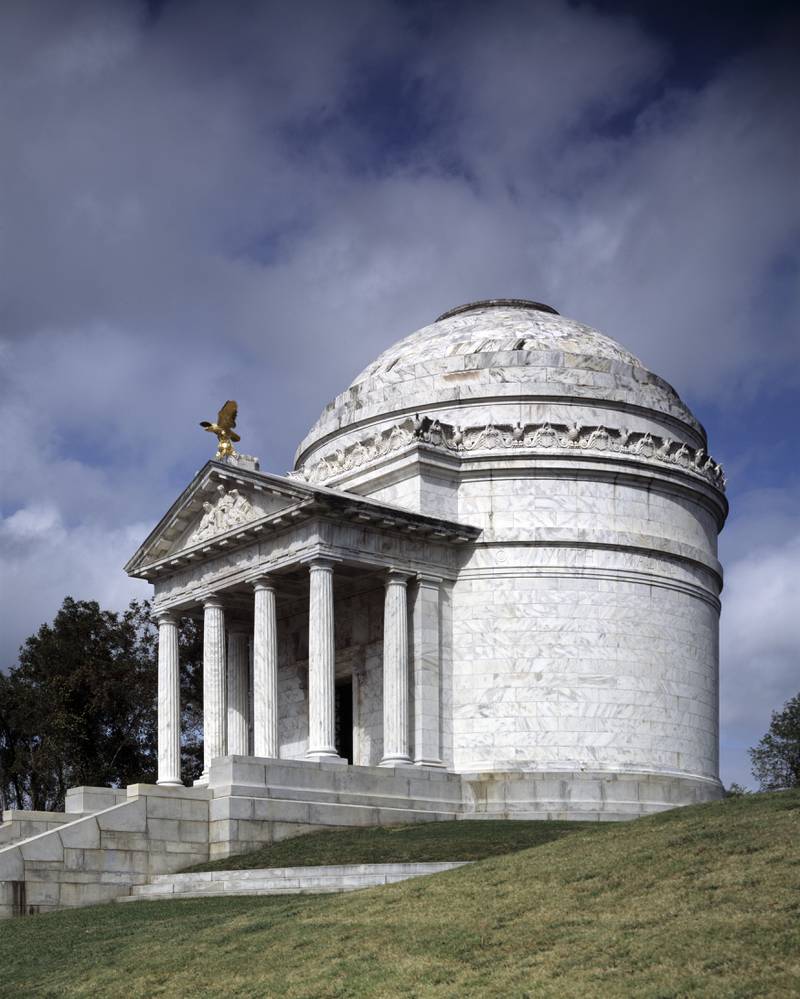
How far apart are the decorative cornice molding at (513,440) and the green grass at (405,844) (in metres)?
11.9

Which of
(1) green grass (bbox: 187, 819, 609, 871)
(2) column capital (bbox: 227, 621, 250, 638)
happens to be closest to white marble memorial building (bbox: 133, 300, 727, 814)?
(2) column capital (bbox: 227, 621, 250, 638)

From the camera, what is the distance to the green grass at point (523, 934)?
672 inches

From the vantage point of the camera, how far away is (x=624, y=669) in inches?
1732

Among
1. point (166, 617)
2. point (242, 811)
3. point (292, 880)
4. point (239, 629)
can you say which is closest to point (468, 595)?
point (239, 629)

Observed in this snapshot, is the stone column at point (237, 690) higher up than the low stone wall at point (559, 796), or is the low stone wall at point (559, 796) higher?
the stone column at point (237, 690)

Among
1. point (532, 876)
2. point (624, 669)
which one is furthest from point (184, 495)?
point (532, 876)

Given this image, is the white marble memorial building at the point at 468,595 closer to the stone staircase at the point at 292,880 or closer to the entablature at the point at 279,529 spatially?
the entablature at the point at 279,529

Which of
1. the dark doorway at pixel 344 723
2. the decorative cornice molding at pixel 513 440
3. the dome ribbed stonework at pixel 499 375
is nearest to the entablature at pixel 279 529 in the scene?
the decorative cornice molding at pixel 513 440

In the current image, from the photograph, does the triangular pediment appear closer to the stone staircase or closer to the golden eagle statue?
the golden eagle statue

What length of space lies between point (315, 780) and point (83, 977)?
16.7 m

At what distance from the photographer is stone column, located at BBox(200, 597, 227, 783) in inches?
1788

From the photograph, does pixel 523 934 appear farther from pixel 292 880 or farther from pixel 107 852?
pixel 107 852

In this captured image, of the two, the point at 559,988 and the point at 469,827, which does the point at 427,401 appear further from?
Answer: the point at 559,988

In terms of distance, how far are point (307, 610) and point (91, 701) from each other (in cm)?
1992
